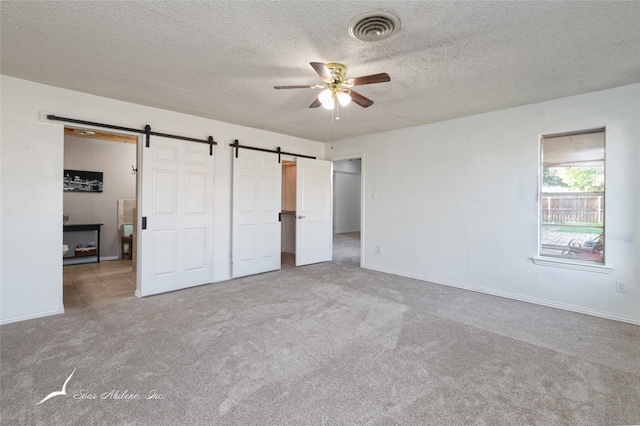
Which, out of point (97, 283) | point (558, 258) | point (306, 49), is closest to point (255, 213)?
point (97, 283)

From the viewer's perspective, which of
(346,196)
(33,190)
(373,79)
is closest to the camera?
(373,79)

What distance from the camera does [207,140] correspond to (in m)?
4.36

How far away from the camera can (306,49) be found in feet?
7.84

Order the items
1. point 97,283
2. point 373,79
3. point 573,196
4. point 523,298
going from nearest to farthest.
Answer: point 373,79
point 573,196
point 523,298
point 97,283

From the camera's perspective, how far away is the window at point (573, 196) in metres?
3.37

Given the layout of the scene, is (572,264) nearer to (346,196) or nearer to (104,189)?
(104,189)

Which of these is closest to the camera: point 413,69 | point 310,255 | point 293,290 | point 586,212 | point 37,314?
point 413,69

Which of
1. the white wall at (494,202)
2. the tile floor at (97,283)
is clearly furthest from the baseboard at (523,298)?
the tile floor at (97,283)

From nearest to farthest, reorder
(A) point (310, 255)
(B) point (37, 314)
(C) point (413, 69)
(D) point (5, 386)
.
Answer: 1. (D) point (5, 386)
2. (C) point (413, 69)
3. (B) point (37, 314)
4. (A) point (310, 255)

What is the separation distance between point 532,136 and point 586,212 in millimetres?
1095

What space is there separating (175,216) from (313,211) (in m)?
2.55

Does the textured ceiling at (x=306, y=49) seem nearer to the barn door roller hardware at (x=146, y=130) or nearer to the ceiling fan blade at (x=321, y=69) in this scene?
the ceiling fan blade at (x=321, y=69)

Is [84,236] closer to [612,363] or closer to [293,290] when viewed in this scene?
[293,290]

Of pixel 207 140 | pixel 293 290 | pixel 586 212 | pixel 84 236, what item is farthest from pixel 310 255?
pixel 84 236
